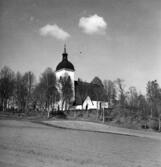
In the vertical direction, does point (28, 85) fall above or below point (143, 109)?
above

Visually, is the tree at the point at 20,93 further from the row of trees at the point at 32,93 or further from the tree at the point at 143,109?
the tree at the point at 143,109

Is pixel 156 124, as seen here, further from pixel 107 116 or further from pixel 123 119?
pixel 107 116

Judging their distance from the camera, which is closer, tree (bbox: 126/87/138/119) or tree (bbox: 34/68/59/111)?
tree (bbox: 34/68/59/111)

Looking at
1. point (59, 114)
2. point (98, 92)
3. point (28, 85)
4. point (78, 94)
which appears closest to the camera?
point (59, 114)

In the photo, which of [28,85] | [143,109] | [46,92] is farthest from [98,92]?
[28,85]

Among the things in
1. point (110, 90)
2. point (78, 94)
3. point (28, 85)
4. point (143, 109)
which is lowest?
point (143, 109)

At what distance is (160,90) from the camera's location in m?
30.5

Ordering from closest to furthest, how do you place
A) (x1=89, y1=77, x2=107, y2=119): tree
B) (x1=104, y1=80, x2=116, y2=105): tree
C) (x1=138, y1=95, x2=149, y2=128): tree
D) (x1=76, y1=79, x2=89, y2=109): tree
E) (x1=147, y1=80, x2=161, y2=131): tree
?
1. (x1=147, y1=80, x2=161, y2=131): tree
2. (x1=138, y1=95, x2=149, y2=128): tree
3. (x1=104, y1=80, x2=116, y2=105): tree
4. (x1=89, y1=77, x2=107, y2=119): tree
5. (x1=76, y1=79, x2=89, y2=109): tree

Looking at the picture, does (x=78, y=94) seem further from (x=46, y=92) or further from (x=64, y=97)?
(x=46, y=92)

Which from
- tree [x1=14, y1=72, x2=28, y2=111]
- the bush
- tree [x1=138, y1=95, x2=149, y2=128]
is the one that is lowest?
the bush

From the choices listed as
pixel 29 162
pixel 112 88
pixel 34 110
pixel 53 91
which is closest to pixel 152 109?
pixel 112 88

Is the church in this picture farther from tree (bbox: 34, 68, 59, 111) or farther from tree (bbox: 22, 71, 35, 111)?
tree (bbox: 22, 71, 35, 111)

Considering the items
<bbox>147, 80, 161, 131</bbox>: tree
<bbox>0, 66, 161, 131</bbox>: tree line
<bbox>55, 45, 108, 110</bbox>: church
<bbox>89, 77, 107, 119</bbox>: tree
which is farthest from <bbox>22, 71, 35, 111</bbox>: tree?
<bbox>147, 80, 161, 131</bbox>: tree

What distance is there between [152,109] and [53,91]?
45.3 feet
